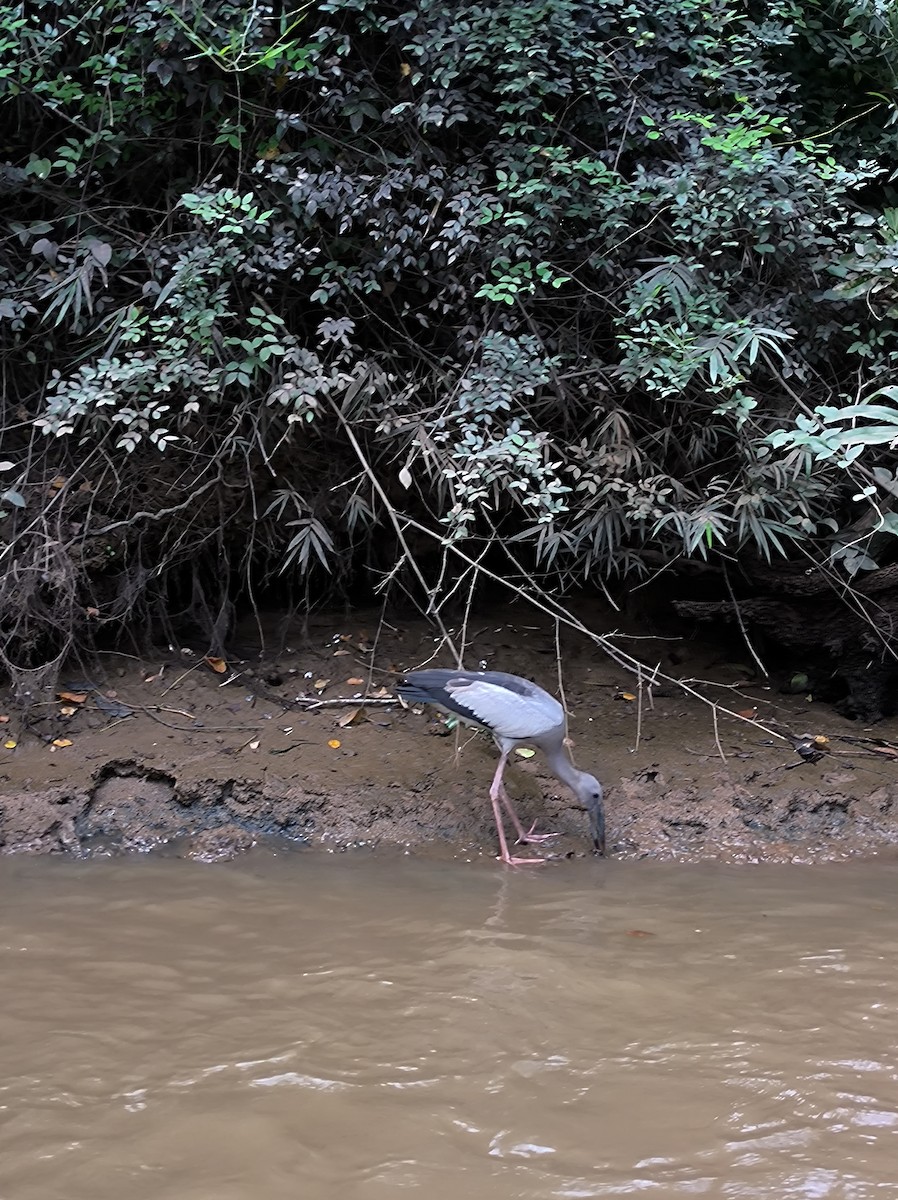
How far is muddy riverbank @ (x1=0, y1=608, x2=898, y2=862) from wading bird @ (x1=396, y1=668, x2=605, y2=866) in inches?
7.5

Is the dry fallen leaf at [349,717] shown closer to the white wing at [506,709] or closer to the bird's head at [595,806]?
the white wing at [506,709]

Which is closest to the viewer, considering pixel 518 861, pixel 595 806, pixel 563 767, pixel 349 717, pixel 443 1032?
pixel 443 1032

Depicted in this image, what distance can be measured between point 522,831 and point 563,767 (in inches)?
15.8

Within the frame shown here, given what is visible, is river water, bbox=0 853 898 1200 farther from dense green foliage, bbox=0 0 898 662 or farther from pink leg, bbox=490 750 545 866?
dense green foliage, bbox=0 0 898 662

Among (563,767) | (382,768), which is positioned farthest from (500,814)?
(382,768)

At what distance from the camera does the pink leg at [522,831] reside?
5.30 metres

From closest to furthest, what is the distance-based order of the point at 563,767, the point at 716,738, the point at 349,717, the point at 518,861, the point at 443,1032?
the point at 443,1032 → the point at 518,861 → the point at 563,767 → the point at 716,738 → the point at 349,717

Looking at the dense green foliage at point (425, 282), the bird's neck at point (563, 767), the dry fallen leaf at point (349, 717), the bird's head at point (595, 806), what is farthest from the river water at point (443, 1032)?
the dense green foliage at point (425, 282)

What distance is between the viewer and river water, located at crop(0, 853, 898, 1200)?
2.57 m

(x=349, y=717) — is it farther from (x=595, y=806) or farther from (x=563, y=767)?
(x=595, y=806)

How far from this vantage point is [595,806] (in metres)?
5.26

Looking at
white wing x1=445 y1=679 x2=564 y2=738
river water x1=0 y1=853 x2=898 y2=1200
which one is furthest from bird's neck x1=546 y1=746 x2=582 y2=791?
river water x1=0 y1=853 x2=898 y2=1200

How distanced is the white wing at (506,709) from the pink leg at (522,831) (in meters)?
0.33

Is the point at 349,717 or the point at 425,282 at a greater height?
the point at 425,282
